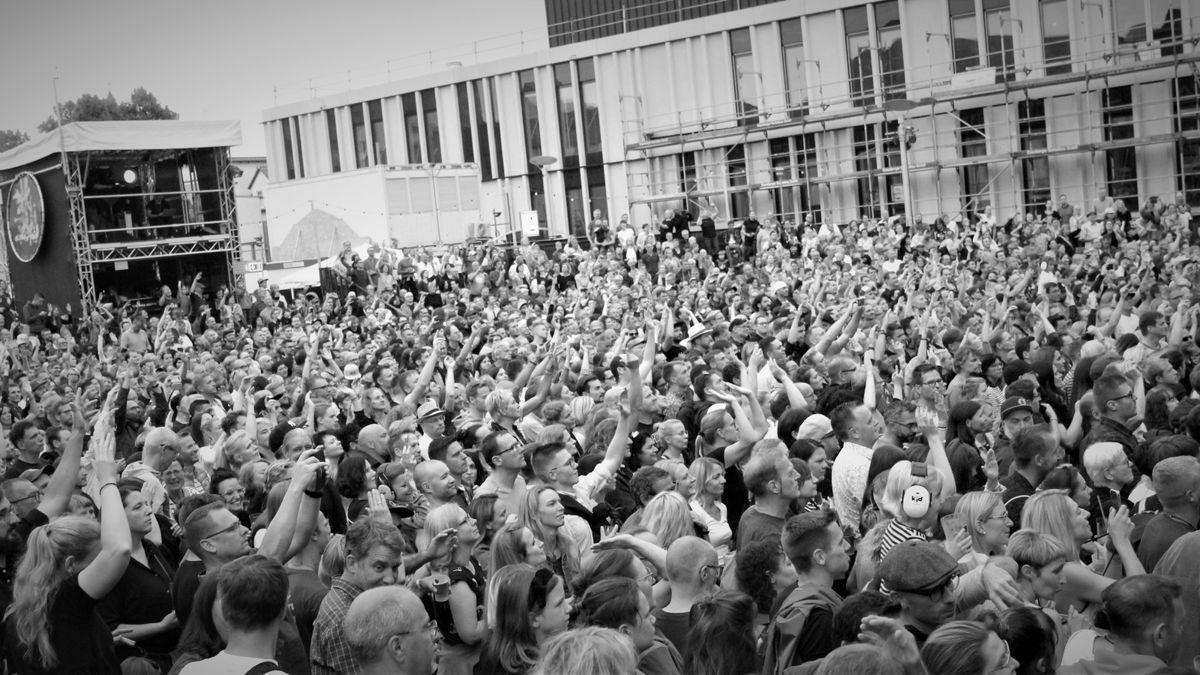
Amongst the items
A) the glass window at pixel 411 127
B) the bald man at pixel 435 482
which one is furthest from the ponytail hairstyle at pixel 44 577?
the glass window at pixel 411 127

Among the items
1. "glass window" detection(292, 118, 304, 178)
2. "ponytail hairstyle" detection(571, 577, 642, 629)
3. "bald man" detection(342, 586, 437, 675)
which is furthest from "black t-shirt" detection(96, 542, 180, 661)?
"glass window" detection(292, 118, 304, 178)

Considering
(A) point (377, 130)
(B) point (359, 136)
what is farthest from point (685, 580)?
(B) point (359, 136)

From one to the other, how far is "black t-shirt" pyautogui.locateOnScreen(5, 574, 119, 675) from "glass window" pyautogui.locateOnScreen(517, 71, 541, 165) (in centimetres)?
3834

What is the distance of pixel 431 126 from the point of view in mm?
45438

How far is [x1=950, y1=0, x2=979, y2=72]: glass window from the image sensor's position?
3422 cm

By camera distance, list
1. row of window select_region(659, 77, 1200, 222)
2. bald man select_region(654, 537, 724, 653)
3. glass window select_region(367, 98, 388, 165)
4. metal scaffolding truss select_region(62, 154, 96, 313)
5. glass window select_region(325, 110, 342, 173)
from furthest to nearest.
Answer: glass window select_region(325, 110, 342, 173)
glass window select_region(367, 98, 388, 165)
row of window select_region(659, 77, 1200, 222)
metal scaffolding truss select_region(62, 154, 96, 313)
bald man select_region(654, 537, 724, 653)

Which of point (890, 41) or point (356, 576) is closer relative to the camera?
point (356, 576)

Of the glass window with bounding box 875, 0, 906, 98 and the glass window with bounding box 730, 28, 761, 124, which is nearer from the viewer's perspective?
the glass window with bounding box 875, 0, 906, 98

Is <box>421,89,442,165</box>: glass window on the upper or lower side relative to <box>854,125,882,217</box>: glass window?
upper

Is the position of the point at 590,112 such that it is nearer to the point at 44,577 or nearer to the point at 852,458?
the point at 852,458

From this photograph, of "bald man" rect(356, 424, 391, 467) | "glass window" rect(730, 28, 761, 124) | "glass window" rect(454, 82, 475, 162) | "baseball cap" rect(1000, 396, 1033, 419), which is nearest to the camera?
"baseball cap" rect(1000, 396, 1033, 419)

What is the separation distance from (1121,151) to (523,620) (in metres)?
30.1

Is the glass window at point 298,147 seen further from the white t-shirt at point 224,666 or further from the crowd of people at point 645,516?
the white t-shirt at point 224,666

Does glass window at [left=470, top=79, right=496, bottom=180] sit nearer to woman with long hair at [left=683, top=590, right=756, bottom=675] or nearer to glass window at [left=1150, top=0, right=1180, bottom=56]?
glass window at [left=1150, top=0, right=1180, bottom=56]
